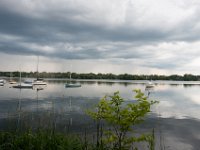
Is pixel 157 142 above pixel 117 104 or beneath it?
beneath

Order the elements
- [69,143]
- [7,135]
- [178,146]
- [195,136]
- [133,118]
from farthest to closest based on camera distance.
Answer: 1. [195,136]
2. [178,146]
3. [7,135]
4. [69,143]
5. [133,118]

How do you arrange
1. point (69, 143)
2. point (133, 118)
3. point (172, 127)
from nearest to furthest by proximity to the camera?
point (133, 118)
point (69, 143)
point (172, 127)

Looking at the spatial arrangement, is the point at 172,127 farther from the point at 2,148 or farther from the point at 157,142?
the point at 2,148

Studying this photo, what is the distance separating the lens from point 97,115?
31.2 feet

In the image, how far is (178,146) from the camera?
52.7 ft

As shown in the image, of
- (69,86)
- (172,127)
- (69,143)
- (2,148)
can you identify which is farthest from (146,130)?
(69,86)

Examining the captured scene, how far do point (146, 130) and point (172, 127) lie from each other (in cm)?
419

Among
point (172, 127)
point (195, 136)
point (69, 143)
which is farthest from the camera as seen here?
point (172, 127)

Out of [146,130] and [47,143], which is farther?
[146,130]

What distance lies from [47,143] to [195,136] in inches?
591

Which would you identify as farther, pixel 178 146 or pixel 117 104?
pixel 178 146

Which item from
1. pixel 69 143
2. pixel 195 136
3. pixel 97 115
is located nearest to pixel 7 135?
pixel 69 143

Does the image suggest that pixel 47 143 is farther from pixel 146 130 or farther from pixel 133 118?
pixel 146 130

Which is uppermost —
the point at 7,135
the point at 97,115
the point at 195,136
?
the point at 97,115
